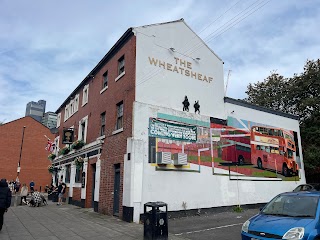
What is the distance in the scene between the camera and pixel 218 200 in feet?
50.7

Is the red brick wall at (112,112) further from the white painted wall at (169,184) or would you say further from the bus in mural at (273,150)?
the bus in mural at (273,150)

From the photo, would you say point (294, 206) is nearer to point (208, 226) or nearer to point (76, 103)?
point (208, 226)

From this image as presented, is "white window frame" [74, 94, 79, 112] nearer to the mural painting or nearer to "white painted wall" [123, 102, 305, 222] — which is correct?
"white painted wall" [123, 102, 305, 222]

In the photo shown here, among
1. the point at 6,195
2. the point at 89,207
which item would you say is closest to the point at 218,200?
the point at 89,207

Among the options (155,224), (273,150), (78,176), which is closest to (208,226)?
(155,224)

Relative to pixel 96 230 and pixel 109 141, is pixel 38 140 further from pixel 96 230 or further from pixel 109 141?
pixel 96 230

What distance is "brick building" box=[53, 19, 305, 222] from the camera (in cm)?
1326

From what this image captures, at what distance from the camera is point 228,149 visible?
17.0 m

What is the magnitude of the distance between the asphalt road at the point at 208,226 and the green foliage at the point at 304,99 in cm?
1325

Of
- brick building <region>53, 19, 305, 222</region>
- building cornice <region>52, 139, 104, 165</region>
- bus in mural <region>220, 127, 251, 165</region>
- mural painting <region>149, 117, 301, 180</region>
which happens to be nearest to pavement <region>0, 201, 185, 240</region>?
brick building <region>53, 19, 305, 222</region>

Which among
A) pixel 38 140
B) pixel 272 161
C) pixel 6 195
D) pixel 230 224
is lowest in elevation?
pixel 230 224

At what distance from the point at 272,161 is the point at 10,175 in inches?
1424

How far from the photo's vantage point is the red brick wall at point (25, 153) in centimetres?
3960

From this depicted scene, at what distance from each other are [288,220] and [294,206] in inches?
36.3
